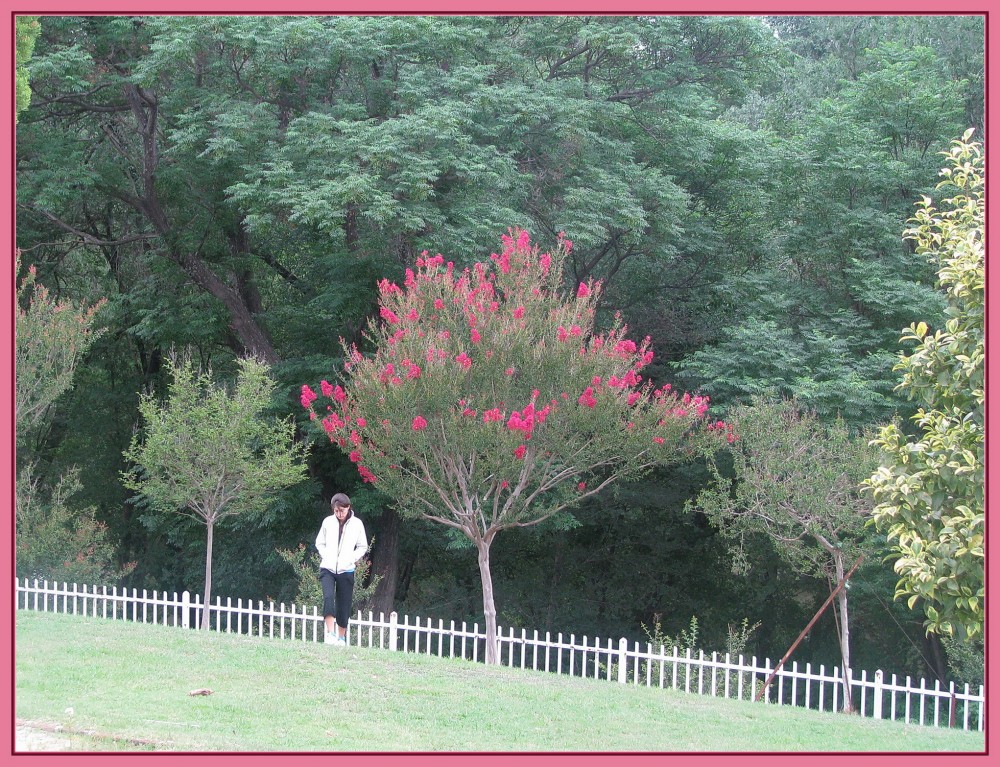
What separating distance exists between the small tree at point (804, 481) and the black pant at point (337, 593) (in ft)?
18.0

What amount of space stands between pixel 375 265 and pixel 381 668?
8287 mm

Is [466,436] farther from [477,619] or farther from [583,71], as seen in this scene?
[477,619]

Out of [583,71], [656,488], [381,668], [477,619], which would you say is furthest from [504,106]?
[477,619]

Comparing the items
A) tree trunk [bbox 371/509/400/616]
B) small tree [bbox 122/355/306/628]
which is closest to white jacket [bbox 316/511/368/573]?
small tree [bbox 122/355/306/628]

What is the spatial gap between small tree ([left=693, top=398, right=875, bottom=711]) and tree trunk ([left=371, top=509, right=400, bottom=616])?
287 inches

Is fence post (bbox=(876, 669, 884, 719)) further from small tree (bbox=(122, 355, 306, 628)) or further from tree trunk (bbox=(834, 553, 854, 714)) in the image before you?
small tree (bbox=(122, 355, 306, 628))

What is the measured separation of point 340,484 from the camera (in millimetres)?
19312

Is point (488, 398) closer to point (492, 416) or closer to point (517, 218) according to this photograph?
point (492, 416)

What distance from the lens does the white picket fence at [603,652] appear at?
1147cm

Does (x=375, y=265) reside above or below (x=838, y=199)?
below

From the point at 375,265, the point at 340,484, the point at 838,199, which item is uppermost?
the point at 838,199

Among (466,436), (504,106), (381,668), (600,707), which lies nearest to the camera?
(600,707)

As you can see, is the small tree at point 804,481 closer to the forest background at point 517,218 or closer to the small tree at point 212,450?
the forest background at point 517,218

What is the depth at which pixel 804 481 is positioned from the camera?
1312 cm
